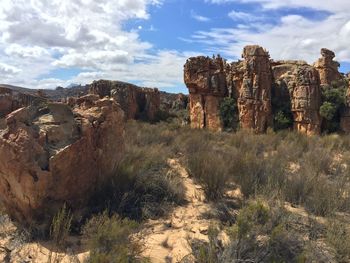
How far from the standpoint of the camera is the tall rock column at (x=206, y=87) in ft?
73.8

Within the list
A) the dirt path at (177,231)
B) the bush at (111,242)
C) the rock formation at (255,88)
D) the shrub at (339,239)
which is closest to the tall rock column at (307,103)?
the rock formation at (255,88)

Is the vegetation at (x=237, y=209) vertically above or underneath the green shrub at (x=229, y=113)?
underneath

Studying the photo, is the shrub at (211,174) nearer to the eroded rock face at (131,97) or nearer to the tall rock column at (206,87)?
the tall rock column at (206,87)

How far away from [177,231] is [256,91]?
15.5 meters

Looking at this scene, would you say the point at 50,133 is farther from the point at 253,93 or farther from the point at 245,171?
the point at 253,93

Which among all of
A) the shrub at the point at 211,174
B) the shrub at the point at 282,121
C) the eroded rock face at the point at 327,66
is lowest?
the shrub at the point at 211,174

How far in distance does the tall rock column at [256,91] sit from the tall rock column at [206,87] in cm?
193

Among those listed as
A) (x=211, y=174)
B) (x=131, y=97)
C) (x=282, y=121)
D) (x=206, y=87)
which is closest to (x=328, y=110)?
(x=282, y=121)

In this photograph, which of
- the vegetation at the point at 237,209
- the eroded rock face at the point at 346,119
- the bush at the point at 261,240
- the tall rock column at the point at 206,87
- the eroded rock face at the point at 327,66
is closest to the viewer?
the bush at the point at 261,240

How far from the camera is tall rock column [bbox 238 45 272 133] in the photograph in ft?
66.9

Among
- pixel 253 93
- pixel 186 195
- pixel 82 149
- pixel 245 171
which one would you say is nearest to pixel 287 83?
pixel 253 93

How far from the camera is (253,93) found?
20641mm

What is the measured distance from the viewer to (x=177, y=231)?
6125 millimetres

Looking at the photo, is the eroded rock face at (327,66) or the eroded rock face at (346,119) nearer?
the eroded rock face at (346,119)
